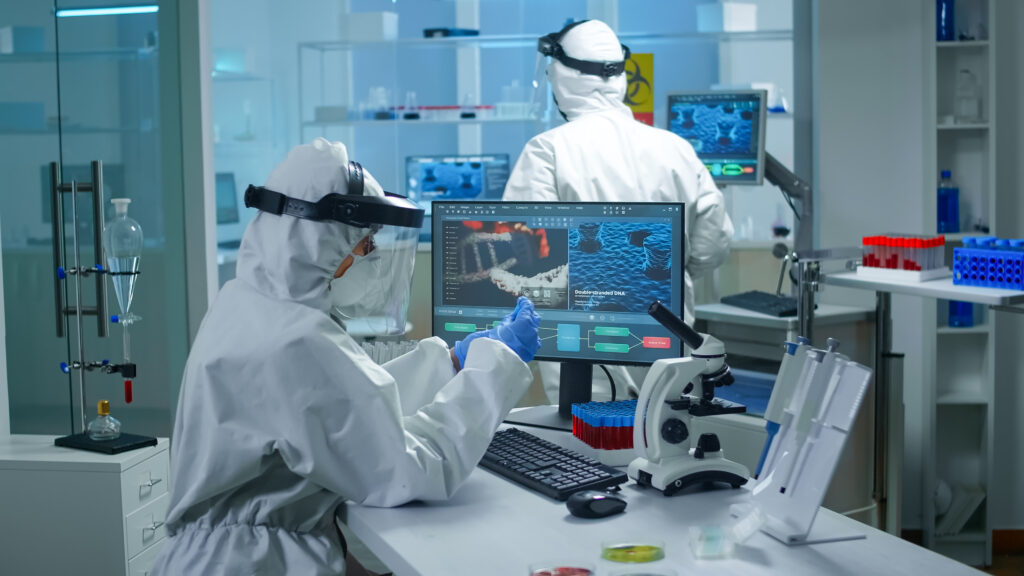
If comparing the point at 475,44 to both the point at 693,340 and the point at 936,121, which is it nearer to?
the point at 936,121

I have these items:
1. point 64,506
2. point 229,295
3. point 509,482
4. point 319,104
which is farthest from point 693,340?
point 319,104

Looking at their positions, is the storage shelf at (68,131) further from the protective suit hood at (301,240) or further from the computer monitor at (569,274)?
the protective suit hood at (301,240)

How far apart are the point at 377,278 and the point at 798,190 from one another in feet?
7.74

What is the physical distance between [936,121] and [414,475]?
2.89 metres

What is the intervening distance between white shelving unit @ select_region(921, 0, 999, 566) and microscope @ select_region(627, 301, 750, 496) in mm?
2278

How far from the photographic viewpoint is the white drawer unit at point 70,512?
243cm

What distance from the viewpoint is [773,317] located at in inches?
124

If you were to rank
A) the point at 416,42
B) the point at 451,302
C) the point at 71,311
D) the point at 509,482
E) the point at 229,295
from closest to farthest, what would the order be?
1. the point at 229,295
2. the point at 509,482
3. the point at 451,302
4. the point at 71,311
5. the point at 416,42

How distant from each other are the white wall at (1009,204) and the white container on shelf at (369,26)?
2804mm

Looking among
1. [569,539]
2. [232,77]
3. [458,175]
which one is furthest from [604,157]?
[232,77]

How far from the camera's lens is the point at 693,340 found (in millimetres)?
1604

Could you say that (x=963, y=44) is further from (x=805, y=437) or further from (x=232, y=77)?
(x=232, y=77)

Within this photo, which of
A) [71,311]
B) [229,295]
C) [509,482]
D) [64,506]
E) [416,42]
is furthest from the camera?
[416,42]

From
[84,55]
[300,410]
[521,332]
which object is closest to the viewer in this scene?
[300,410]
